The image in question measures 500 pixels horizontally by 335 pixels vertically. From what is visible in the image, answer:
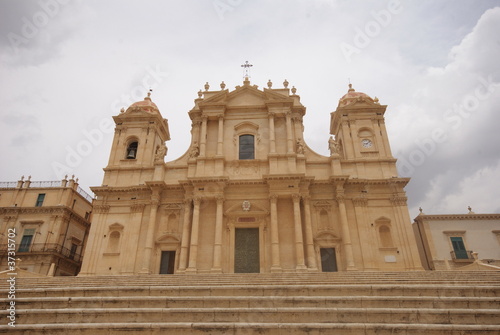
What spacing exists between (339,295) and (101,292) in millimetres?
6618

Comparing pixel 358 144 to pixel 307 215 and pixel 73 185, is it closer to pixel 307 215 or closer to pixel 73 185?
pixel 307 215

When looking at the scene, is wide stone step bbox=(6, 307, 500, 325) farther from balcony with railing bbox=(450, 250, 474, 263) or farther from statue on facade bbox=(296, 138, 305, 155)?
balcony with railing bbox=(450, 250, 474, 263)

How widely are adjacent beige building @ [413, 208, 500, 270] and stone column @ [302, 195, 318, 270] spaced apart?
1130 centimetres

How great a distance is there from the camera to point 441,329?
6.99 m

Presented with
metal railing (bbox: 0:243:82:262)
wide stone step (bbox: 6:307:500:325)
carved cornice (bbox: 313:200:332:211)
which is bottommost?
wide stone step (bbox: 6:307:500:325)

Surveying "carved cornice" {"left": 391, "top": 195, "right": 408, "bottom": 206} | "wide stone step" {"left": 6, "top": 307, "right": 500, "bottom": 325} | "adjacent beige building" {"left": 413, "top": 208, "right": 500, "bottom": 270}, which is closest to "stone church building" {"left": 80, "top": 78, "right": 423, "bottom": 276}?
"carved cornice" {"left": 391, "top": 195, "right": 408, "bottom": 206}

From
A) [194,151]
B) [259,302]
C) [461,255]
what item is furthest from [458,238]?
[259,302]

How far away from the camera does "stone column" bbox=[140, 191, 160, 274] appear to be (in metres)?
18.8

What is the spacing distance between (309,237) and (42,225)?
21058 mm

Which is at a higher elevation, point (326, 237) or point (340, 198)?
point (340, 198)

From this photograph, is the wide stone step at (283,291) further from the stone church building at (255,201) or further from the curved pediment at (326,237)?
the curved pediment at (326,237)

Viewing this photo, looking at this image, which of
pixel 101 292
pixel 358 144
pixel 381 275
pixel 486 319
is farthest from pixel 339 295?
pixel 358 144

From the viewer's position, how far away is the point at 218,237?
18.7 metres

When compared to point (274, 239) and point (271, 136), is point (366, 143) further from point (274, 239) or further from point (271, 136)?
point (274, 239)
